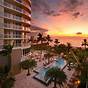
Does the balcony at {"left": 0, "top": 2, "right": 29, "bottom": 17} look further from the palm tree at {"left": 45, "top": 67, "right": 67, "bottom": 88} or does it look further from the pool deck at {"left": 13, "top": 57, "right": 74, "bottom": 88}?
the palm tree at {"left": 45, "top": 67, "right": 67, "bottom": 88}

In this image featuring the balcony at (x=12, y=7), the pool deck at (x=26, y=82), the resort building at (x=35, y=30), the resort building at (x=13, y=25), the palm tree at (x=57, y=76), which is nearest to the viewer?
the palm tree at (x=57, y=76)

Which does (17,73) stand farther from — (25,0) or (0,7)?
(25,0)

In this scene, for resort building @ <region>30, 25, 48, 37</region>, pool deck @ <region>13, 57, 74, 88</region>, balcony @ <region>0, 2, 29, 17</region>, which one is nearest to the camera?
pool deck @ <region>13, 57, 74, 88</region>

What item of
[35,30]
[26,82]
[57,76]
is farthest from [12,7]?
[35,30]

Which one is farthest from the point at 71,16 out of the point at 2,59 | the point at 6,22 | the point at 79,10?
the point at 2,59

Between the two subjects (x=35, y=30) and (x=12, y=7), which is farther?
(x=35, y=30)

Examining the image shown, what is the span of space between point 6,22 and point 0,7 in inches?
176

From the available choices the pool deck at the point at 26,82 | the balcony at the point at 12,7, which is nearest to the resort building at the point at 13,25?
the balcony at the point at 12,7

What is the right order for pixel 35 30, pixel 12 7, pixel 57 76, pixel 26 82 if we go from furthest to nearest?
pixel 35 30
pixel 12 7
pixel 26 82
pixel 57 76

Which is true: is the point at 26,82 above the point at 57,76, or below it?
below

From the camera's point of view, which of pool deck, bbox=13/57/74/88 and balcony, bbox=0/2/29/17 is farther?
balcony, bbox=0/2/29/17

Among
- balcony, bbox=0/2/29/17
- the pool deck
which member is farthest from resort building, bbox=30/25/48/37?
the pool deck

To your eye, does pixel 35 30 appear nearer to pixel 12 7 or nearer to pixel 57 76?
pixel 12 7

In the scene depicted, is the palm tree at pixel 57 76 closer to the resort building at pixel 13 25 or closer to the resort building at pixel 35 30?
the resort building at pixel 13 25
